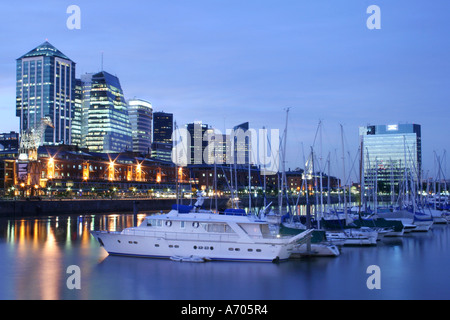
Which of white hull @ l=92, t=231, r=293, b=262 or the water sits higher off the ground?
white hull @ l=92, t=231, r=293, b=262

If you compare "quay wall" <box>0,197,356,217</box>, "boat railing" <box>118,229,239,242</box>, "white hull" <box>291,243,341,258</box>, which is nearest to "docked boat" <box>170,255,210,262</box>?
"boat railing" <box>118,229,239,242</box>

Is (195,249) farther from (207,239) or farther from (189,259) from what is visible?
(207,239)

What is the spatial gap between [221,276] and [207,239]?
4.94 meters

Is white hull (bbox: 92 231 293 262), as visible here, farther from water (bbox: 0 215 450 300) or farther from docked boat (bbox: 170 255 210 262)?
water (bbox: 0 215 450 300)

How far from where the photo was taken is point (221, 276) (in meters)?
34.0

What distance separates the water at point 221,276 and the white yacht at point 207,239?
2.94ft

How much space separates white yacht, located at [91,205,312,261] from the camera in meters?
38.0

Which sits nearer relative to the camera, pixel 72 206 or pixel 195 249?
pixel 195 249

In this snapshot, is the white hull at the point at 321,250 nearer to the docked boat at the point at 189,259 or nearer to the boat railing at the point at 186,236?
the boat railing at the point at 186,236

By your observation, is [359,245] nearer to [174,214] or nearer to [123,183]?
[174,214]

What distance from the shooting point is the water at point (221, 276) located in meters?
30.2

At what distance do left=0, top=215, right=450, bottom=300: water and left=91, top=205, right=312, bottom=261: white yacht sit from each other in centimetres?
90

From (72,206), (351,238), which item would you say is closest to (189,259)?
(351,238)

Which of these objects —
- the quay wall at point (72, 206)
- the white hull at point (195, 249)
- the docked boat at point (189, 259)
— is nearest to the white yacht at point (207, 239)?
the white hull at point (195, 249)
